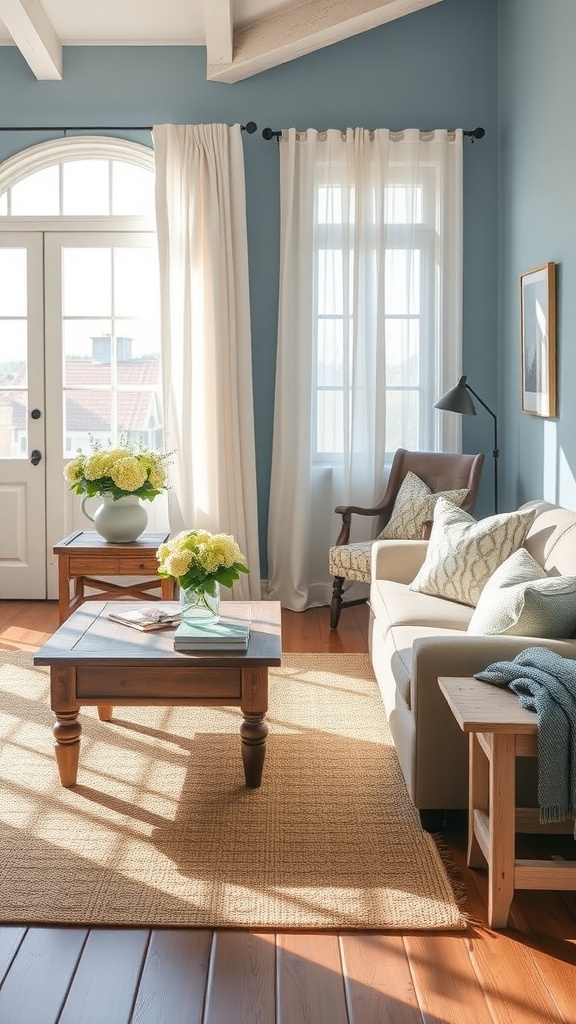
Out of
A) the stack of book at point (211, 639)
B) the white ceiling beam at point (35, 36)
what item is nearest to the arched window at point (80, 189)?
the white ceiling beam at point (35, 36)

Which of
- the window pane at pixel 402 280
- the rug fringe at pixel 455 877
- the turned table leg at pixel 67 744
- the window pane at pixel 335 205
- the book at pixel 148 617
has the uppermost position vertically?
the window pane at pixel 335 205

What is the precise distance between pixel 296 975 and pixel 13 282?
189 inches

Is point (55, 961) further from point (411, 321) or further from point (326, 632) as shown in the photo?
point (411, 321)

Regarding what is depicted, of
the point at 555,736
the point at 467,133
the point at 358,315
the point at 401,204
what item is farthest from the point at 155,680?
the point at 467,133

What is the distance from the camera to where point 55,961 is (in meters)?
2.24

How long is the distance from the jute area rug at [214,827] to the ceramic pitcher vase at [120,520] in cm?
85

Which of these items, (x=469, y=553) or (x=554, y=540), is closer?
(x=554, y=540)

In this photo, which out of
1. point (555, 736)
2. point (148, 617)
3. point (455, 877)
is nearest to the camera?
point (555, 736)

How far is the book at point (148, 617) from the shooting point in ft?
11.2

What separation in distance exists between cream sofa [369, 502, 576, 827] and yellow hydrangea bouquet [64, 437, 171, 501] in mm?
1253

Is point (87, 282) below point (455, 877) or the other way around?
the other way around

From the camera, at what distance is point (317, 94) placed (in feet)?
19.3

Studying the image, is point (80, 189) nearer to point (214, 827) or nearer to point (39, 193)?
point (39, 193)

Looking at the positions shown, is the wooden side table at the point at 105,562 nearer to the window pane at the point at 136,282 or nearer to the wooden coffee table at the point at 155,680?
the wooden coffee table at the point at 155,680
